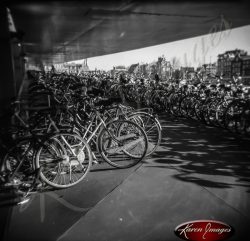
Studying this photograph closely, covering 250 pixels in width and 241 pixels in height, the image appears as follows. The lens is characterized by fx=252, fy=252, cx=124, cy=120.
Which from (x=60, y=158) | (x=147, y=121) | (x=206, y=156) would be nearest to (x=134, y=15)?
(x=147, y=121)

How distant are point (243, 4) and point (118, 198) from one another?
5329 mm

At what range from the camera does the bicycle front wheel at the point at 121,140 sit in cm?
426

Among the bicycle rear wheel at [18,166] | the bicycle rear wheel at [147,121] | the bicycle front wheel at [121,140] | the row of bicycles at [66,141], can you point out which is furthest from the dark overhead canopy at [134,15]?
the bicycle rear wheel at [18,166]

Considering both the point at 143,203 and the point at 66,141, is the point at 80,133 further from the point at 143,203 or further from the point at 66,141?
the point at 143,203

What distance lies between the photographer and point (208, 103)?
7.08 meters

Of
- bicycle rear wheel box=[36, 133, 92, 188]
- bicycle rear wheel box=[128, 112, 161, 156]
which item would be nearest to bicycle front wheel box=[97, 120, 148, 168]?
bicycle rear wheel box=[128, 112, 161, 156]

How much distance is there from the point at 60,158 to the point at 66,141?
0.26 metres

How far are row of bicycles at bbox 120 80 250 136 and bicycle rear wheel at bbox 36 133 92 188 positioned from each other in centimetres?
400

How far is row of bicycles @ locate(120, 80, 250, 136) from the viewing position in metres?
6.07

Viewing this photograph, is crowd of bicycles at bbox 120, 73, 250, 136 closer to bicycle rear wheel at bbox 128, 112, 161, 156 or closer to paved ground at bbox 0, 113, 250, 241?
paved ground at bbox 0, 113, 250, 241

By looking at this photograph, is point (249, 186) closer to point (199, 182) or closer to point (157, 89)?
point (199, 182)

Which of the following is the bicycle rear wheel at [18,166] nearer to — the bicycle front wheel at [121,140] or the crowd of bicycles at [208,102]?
the bicycle front wheel at [121,140]

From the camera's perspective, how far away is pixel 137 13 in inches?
254

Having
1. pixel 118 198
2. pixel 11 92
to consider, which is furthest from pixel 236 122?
pixel 11 92
